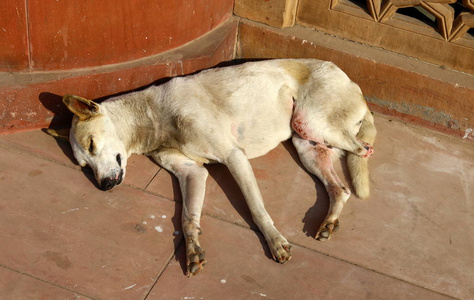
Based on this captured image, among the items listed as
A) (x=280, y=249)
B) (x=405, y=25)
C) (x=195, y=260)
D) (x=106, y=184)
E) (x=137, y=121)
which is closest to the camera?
(x=195, y=260)

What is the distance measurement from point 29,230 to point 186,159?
1129mm

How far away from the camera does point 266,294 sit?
345cm

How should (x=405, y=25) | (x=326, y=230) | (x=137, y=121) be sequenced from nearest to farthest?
(x=326, y=230) < (x=137, y=121) < (x=405, y=25)

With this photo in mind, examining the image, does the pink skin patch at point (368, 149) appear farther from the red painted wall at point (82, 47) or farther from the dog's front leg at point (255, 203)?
the red painted wall at point (82, 47)

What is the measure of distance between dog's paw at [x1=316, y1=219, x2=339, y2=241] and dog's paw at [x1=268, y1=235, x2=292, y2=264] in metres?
0.24

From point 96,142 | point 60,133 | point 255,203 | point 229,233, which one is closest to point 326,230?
point 255,203

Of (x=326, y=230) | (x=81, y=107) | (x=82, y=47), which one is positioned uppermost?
(x=82, y=47)

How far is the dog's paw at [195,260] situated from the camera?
11.5ft

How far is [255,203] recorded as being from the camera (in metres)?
3.87

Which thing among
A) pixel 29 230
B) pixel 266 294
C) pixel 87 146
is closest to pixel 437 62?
pixel 266 294

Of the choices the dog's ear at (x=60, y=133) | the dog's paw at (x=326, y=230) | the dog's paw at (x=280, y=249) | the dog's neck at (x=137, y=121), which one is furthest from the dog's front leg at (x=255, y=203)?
the dog's ear at (x=60, y=133)

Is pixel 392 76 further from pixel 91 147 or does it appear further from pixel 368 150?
pixel 91 147

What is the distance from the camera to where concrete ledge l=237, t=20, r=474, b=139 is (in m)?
4.61

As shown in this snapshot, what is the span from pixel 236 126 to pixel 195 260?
3.70 feet
